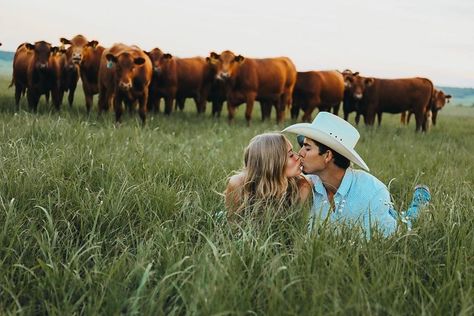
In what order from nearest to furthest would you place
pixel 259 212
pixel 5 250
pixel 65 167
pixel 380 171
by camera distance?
pixel 5 250, pixel 259 212, pixel 65 167, pixel 380 171

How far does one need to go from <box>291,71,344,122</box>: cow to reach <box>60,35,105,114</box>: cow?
18.9 feet

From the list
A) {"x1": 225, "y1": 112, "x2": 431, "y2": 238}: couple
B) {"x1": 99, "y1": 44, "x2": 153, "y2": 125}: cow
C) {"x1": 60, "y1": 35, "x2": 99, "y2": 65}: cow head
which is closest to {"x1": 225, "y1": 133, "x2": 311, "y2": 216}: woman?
{"x1": 225, "y1": 112, "x2": 431, "y2": 238}: couple

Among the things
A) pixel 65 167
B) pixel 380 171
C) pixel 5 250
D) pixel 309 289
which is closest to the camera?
pixel 309 289

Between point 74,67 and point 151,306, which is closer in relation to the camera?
point 151,306

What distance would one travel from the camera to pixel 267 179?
12.0 feet

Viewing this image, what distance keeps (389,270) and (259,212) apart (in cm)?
122

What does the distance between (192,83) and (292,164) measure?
12.3 m

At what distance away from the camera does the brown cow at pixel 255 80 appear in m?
13.9

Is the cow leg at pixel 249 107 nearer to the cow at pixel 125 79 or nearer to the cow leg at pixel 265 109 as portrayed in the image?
the cow leg at pixel 265 109

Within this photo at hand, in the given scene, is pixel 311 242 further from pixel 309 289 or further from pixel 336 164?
pixel 336 164

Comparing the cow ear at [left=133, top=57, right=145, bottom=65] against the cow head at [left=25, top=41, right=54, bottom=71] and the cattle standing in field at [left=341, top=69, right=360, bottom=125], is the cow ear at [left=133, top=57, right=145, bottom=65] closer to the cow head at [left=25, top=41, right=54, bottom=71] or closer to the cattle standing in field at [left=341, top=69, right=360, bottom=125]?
the cow head at [left=25, top=41, right=54, bottom=71]

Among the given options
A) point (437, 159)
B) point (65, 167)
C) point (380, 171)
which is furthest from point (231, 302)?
point (437, 159)

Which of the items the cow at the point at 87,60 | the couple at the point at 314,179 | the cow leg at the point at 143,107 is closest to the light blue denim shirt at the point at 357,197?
the couple at the point at 314,179

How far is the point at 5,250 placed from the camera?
2.82m
